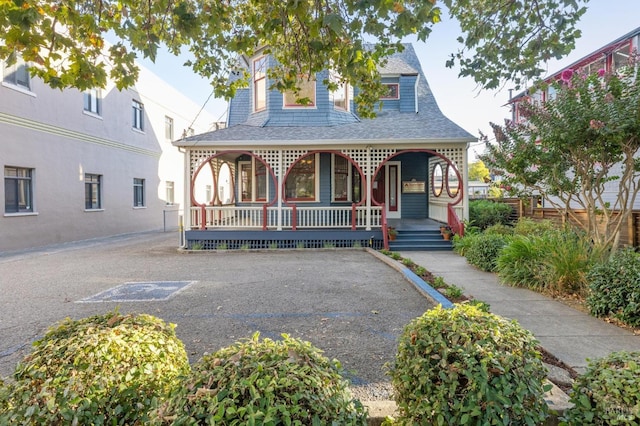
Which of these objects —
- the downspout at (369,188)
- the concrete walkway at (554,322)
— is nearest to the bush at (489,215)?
the downspout at (369,188)

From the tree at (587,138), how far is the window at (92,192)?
626 inches

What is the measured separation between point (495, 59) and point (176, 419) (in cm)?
559

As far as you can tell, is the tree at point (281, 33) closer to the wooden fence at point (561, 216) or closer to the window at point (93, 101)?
the wooden fence at point (561, 216)

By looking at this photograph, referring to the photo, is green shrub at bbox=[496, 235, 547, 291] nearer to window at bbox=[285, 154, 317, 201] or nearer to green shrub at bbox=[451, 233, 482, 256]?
green shrub at bbox=[451, 233, 482, 256]

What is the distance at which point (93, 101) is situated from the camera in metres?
15.6

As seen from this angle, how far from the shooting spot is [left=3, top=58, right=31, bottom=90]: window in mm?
11573

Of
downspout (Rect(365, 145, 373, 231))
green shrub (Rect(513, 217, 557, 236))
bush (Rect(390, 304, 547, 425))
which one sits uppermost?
downspout (Rect(365, 145, 373, 231))

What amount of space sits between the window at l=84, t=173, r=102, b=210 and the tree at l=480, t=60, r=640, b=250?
1591 cm

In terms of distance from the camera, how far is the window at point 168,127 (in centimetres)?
2164

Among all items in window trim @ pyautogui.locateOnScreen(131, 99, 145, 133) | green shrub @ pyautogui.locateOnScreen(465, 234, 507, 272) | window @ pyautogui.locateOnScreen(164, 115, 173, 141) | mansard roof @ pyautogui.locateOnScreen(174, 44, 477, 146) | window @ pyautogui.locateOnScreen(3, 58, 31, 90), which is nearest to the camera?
green shrub @ pyautogui.locateOnScreen(465, 234, 507, 272)

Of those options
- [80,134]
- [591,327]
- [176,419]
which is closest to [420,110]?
[591,327]

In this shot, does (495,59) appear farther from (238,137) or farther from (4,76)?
(4,76)

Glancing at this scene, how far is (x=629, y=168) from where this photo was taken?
17.9 ft

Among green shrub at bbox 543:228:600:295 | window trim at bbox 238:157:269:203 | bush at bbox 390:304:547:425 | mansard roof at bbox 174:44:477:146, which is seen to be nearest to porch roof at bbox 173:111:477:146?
mansard roof at bbox 174:44:477:146
